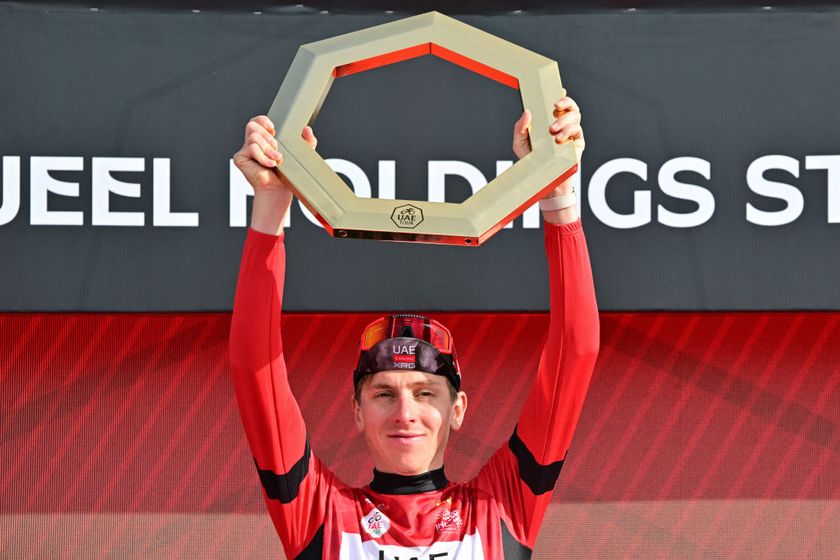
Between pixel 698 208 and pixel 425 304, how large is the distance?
67cm

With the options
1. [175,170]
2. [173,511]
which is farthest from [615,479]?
[175,170]

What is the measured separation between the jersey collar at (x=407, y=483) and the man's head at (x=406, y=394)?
11mm

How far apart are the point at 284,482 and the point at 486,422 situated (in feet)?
3.79

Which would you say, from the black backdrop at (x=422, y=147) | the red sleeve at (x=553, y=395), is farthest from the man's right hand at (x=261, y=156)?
the black backdrop at (x=422, y=147)

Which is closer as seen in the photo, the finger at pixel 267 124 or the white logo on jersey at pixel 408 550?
the finger at pixel 267 124

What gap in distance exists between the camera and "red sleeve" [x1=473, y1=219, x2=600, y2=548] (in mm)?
1506

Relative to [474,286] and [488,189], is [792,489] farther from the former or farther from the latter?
[488,189]

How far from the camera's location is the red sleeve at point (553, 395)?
151cm

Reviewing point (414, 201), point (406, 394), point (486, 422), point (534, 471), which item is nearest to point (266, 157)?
point (414, 201)

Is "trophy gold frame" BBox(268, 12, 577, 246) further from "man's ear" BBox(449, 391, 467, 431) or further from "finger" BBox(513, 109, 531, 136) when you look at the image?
"man's ear" BBox(449, 391, 467, 431)

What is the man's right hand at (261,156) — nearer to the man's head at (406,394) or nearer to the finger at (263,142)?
the finger at (263,142)

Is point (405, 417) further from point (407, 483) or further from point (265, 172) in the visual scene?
point (265, 172)

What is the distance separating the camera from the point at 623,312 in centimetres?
240

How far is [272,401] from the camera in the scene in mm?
1518
